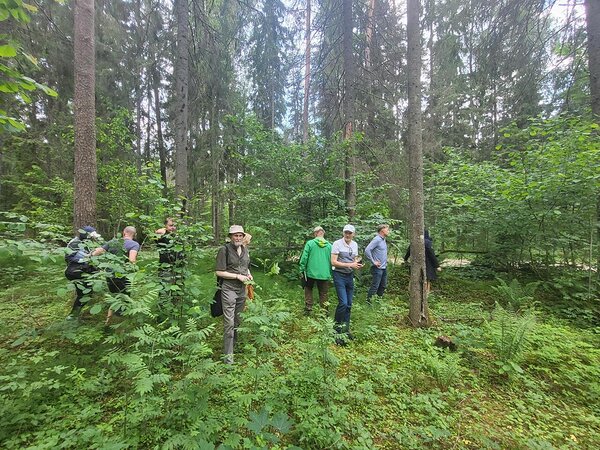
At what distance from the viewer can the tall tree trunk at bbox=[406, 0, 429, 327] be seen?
4.94 metres

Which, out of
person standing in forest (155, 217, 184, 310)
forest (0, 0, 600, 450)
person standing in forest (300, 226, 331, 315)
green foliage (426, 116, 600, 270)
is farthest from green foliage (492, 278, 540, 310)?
person standing in forest (155, 217, 184, 310)

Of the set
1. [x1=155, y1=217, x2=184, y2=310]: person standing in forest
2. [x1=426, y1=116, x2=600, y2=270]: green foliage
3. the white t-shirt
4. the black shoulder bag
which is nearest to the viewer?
[x1=155, y1=217, x2=184, y2=310]: person standing in forest

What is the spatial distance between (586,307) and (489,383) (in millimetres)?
4095

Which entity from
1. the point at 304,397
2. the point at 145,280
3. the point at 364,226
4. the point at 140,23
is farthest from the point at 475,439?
the point at 140,23

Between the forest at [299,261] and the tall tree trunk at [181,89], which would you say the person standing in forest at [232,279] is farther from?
the tall tree trunk at [181,89]

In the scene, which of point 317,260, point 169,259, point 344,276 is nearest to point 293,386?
point 344,276

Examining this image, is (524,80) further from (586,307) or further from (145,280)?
(145,280)

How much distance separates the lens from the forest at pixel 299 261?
2.69 m

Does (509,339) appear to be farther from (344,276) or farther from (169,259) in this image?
(169,259)

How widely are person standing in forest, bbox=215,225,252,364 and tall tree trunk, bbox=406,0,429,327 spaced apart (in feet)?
10.1

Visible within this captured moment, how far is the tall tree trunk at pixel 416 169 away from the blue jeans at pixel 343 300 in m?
1.27

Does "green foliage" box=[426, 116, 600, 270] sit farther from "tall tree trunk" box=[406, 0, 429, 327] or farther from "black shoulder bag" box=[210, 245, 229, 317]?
"black shoulder bag" box=[210, 245, 229, 317]

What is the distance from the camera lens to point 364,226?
7.07 m

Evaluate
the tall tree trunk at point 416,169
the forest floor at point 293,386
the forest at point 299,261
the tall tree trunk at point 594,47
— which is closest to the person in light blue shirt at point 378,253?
the forest at point 299,261
